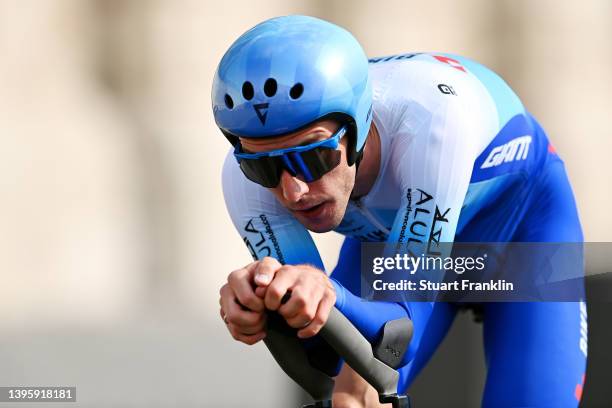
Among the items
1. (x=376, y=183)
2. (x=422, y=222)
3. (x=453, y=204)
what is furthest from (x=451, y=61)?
(x=422, y=222)

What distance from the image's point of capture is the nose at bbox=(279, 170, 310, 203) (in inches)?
154

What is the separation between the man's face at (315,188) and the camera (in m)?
3.90

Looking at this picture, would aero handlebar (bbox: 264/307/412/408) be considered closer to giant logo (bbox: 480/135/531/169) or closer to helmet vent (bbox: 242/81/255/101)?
helmet vent (bbox: 242/81/255/101)

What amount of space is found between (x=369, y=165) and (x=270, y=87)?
2.32 ft

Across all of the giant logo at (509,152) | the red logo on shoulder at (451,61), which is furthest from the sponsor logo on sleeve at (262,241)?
the red logo on shoulder at (451,61)

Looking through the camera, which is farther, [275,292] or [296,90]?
[296,90]

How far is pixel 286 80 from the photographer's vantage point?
3779 millimetres

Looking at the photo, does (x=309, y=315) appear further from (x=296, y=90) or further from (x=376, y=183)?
(x=376, y=183)

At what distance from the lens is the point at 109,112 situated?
9148 mm

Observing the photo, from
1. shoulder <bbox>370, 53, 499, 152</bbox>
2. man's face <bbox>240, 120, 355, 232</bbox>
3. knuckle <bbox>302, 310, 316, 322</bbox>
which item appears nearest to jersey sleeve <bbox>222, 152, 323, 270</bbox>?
man's face <bbox>240, 120, 355, 232</bbox>

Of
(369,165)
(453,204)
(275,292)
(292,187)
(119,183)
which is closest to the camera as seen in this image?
(275,292)

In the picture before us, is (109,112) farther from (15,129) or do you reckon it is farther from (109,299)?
(109,299)

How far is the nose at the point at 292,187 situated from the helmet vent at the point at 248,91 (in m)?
0.28

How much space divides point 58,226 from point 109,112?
37.5 inches
